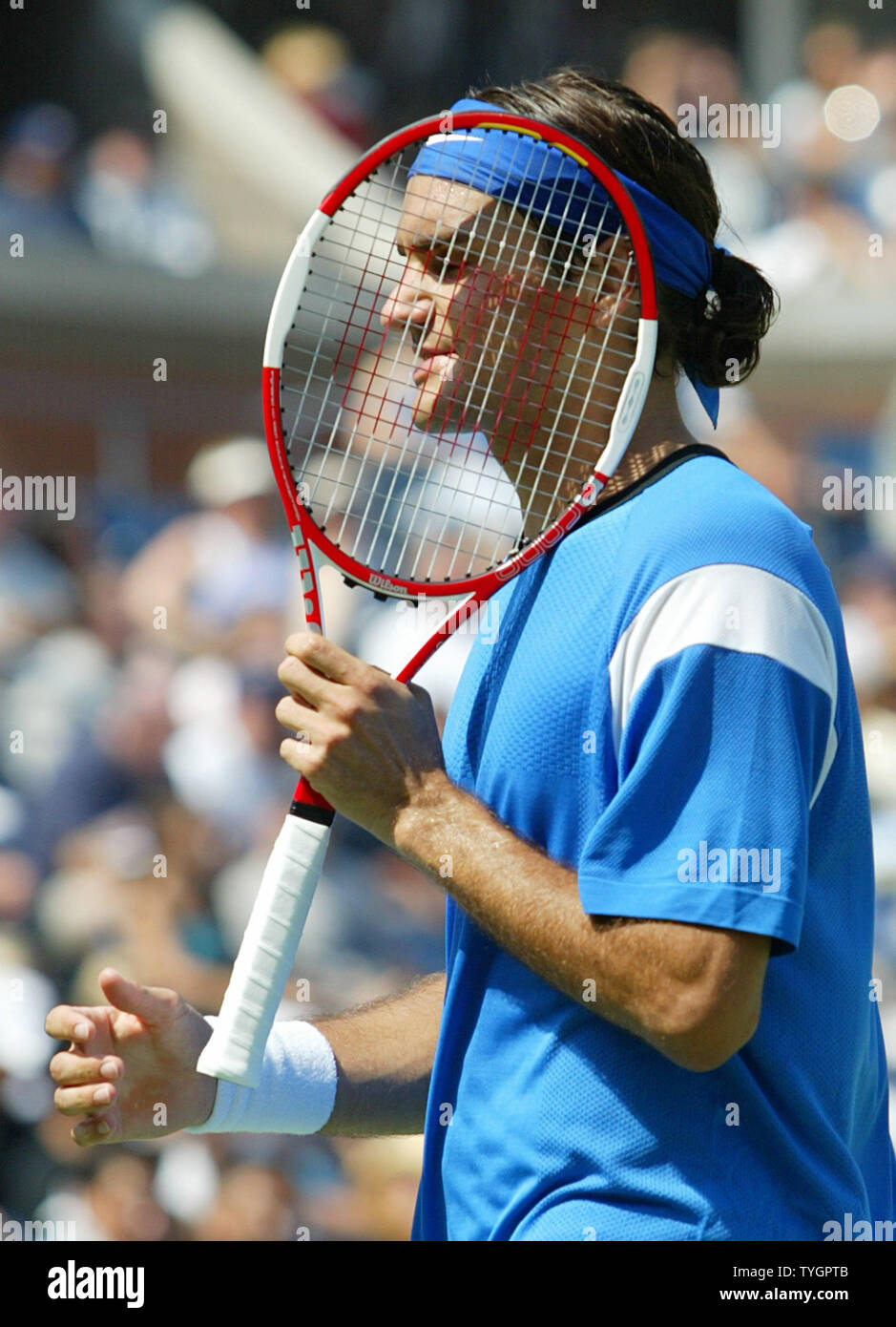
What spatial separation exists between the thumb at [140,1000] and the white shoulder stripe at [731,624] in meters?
0.72

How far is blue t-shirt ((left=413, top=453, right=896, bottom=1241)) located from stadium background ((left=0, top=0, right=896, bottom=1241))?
2.40 metres

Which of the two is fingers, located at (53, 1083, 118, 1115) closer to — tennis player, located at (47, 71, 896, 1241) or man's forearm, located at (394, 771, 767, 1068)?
tennis player, located at (47, 71, 896, 1241)

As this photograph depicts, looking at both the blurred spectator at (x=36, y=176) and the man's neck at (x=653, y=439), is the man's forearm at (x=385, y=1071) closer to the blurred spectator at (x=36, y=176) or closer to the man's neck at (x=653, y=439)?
the man's neck at (x=653, y=439)

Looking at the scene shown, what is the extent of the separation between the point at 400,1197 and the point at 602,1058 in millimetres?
3078

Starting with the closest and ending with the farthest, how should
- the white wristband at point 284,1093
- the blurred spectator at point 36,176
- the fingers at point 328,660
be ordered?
1. the fingers at point 328,660
2. the white wristband at point 284,1093
3. the blurred spectator at point 36,176

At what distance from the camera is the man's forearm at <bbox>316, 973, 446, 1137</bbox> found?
2.16 metres

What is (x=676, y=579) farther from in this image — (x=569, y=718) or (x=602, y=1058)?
(x=602, y=1058)

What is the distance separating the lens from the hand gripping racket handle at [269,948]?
1932mm

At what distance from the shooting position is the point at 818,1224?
1752 mm

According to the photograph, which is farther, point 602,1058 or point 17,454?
point 17,454

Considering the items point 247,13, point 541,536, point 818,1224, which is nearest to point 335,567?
point 541,536

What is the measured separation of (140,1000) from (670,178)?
117cm

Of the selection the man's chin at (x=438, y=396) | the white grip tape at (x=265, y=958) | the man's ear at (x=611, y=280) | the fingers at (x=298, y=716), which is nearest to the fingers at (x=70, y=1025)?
the white grip tape at (x=265, y=958)

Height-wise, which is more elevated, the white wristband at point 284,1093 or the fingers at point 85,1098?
the fingers at point 85,1098
